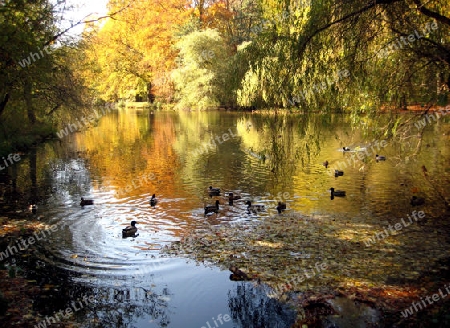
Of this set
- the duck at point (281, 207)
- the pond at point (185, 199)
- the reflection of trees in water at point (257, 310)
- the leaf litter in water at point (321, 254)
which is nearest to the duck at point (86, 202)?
the pond at point (185, 199)

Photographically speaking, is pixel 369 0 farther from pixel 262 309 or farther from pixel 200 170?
pixel 200 170

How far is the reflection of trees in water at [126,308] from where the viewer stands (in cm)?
684

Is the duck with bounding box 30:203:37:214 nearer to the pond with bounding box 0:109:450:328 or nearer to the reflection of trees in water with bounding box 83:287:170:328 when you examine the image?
the pond with bounding box 0:109:450:328

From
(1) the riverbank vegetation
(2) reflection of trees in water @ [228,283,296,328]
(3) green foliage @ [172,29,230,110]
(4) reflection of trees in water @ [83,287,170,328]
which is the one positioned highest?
(3) green foliage @ [172,29,230,110]

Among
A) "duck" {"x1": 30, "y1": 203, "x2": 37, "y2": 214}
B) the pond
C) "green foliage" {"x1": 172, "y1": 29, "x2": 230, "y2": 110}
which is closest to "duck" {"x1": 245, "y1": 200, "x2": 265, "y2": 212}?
the pond

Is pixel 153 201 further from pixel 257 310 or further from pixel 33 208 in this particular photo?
pixel 257 310

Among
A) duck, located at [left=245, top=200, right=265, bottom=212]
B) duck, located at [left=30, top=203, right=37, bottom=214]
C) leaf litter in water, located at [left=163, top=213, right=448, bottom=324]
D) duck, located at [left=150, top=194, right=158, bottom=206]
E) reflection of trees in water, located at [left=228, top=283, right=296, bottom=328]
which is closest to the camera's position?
reflection of trees in water, located at [left=228, top=283, right=296, bottom=328]

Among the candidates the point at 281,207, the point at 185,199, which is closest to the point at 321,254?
the point at 281,207

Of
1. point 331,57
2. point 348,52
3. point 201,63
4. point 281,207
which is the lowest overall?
point 281,207

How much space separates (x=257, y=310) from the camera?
283 inches

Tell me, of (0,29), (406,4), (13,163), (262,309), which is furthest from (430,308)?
(13,163)

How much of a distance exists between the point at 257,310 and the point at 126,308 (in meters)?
2.54

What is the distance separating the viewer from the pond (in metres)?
7.46

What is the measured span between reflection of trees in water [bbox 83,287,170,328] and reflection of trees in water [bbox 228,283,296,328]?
4.41ft
